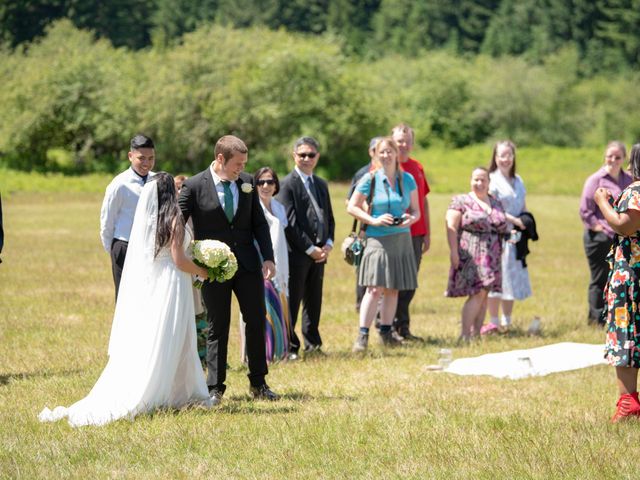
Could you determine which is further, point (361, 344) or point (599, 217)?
point (599, 217)

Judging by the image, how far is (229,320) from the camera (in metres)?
9.15

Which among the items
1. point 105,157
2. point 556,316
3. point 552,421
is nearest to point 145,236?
point 552,421

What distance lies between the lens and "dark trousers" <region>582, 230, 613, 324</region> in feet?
45.6

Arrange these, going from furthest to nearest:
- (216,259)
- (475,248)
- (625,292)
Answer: (475,248), (216,259), (625,292)

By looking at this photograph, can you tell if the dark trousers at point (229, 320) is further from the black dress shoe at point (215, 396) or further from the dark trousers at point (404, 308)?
the dark trousers at point (404, 308)

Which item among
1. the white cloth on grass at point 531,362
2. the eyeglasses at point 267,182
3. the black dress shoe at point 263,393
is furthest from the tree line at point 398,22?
the black dress shoe at point 263,393

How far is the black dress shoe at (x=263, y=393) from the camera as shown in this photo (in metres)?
9.15

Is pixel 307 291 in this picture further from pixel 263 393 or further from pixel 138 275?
pixel 138 275

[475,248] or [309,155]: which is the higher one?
[309,155]

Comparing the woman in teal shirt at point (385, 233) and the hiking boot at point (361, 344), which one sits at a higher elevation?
the woman in teal shirt at point (385, 233)

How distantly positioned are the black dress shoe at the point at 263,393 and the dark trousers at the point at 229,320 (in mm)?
41

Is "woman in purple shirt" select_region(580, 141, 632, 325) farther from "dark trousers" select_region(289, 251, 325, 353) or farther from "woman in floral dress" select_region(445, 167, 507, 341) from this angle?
"dark trousers" select_region(289, 251, 325, 353)

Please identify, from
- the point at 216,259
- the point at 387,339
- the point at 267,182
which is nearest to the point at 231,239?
the point at 216,259

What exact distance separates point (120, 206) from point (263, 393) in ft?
7.69
